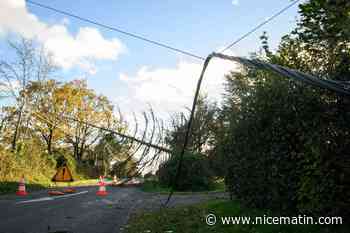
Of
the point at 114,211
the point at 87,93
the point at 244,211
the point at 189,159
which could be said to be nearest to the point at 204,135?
the point at 189,159

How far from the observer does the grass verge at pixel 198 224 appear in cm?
543

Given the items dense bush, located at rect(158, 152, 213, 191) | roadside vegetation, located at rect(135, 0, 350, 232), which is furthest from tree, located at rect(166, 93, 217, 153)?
roadside vegetation, located at rect(135, 0, 350, 232)

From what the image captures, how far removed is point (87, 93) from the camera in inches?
1566

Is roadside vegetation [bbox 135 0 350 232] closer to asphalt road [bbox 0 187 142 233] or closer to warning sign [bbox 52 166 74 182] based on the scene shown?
asphalt road [bbox 0 187 142 233]

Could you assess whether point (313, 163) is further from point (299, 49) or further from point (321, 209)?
point (299, 49)

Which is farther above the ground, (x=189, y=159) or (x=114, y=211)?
(x=189, y=159)

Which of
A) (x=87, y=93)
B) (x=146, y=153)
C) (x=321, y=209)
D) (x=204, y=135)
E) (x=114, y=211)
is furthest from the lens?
(x=87, y=93)

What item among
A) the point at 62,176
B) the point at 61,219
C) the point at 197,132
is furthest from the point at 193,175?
the point at 61,219

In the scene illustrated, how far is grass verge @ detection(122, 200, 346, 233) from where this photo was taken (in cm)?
543

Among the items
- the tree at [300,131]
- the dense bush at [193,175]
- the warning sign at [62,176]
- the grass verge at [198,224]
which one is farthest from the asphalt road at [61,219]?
the dense bush at [193,175]

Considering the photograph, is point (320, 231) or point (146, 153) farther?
point (146, 153)

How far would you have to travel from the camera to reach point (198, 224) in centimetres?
656

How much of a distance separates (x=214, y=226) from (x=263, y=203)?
3.71 feet

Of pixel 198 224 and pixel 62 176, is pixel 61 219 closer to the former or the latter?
pixel 198 224
